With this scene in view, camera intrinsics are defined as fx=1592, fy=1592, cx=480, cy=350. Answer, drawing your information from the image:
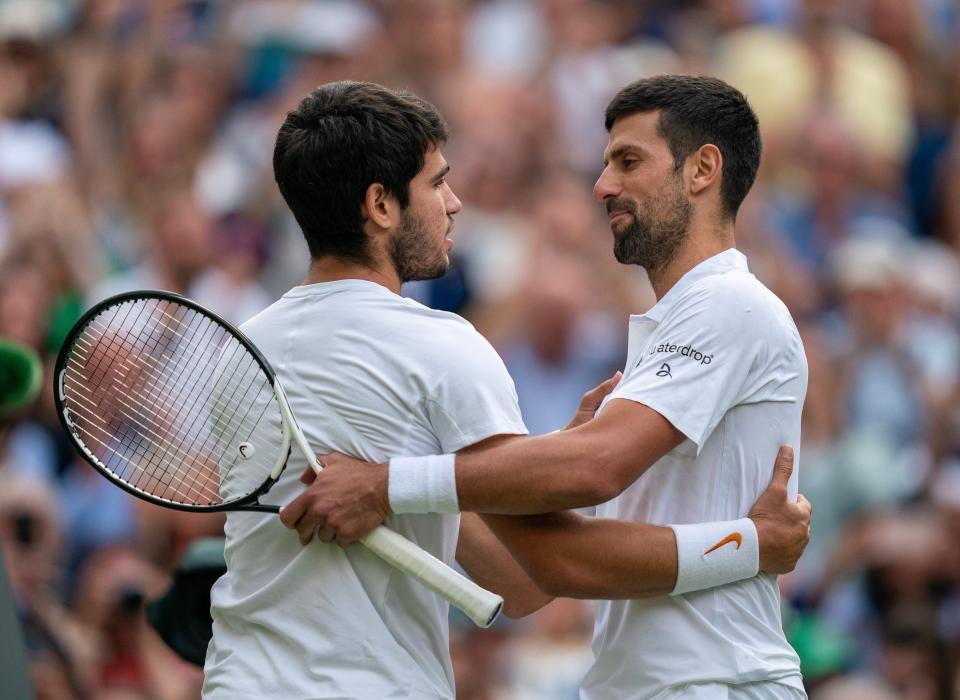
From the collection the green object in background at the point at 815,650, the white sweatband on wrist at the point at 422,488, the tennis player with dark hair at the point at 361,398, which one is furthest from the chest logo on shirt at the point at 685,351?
the green object in background at the point at 815,650

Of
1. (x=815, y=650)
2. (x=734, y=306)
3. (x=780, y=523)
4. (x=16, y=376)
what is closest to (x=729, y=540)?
(x=780, y=523)

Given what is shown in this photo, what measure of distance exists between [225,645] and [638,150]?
153 cm

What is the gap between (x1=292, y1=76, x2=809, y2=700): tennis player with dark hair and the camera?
3381mm

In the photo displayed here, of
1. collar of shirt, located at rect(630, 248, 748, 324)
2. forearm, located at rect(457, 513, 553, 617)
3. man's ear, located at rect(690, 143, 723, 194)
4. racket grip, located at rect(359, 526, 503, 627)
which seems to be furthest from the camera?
forearm, located at rect(457, 513, 553, 617)

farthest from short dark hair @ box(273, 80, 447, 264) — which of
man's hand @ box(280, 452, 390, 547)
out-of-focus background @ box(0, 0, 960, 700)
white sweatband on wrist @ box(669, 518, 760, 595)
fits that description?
out-of-focus background @ box(0, 0, 960, 700)

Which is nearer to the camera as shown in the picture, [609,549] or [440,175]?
[609,549]

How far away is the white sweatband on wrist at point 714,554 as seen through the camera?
11.5ft

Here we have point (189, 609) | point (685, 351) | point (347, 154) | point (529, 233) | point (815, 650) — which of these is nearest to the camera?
point (347, 154)

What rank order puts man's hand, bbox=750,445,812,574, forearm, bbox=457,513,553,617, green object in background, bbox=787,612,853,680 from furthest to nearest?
green object in background, bbox=787,612,853,680, forearm, bbox=457,513,553,617, man's hand, bbox=750,445,812,574

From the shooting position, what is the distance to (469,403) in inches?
133

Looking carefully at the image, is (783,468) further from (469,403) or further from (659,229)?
(469,403)

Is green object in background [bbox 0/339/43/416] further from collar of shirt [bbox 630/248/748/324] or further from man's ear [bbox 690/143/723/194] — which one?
man's ear [bbox 690/143/723/194]

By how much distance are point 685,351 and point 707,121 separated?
637 millimetres

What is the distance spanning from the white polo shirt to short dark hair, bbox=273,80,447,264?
2.28 feet
